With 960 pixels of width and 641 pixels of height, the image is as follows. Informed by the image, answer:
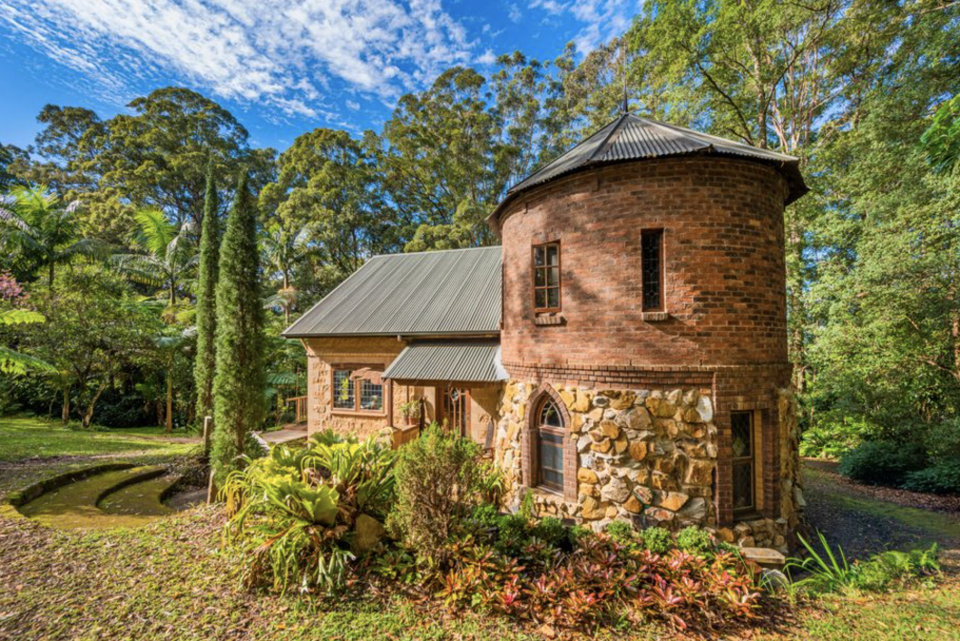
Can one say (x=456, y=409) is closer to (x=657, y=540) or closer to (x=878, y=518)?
(x=657, y=540)

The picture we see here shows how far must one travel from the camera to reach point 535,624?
4.66 metres

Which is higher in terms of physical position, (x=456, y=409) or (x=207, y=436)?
(x=456, y=409)

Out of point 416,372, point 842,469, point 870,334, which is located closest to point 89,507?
point 416,372

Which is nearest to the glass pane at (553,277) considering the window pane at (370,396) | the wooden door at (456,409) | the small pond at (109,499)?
the wooden door at (456,409)

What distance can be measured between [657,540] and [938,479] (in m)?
10.9

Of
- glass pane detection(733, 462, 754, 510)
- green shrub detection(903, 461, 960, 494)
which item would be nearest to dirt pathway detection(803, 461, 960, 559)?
green shrub detection(903, 461, 960, 494)

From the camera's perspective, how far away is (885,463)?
37.9 ft

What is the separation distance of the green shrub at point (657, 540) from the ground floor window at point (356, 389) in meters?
8.84

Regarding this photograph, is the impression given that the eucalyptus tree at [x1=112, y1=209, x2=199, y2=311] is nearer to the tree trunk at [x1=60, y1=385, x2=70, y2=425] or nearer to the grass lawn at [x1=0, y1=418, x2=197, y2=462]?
the tree trunk at [x1=60, y1=385, x2=70, y2=425]

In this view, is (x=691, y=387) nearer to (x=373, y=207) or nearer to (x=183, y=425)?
(x=183, y=425)

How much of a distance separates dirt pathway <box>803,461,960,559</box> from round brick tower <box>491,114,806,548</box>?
1.76m

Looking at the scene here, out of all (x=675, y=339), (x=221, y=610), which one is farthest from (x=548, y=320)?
(x=221, y=610)

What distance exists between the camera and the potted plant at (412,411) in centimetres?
1192

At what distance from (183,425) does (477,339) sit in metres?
17.3
